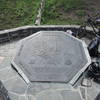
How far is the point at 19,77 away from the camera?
6363 mm

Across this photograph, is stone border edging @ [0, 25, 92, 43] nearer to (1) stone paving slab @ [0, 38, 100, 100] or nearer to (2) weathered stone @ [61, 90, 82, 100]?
(1) stone paving slab @ [0, 38, 100, 100]

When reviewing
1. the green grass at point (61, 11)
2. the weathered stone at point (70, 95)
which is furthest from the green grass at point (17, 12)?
the weathered stone at point (70, 95)

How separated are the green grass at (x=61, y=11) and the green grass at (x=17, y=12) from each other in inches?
29.1

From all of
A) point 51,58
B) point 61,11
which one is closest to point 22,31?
point 51,58

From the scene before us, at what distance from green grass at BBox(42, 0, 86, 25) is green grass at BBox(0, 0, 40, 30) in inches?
29.1

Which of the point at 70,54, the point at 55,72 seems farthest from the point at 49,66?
the point at 70,54

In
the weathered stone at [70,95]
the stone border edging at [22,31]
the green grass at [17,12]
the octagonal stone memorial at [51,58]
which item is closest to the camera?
the weathered stone at [70,95]

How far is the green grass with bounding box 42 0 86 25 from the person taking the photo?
447 inches

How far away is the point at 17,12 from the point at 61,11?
2.63m

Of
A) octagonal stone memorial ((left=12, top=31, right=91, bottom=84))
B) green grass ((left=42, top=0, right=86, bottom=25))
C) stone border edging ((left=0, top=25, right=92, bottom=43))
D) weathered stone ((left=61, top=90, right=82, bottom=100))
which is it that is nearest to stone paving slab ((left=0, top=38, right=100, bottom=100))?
weathered stone ((left=61, top=90, right=82, bottom=100))

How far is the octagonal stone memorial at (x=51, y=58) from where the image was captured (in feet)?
20.4

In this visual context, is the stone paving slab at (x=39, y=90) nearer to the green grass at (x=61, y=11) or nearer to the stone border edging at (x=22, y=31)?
the stone border edging at (x=22, y=31)

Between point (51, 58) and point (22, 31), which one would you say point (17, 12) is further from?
point (51, 58)

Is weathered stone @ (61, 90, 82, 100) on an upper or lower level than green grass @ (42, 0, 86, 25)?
lower
